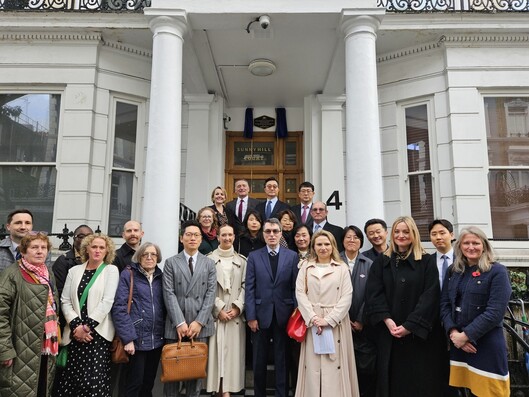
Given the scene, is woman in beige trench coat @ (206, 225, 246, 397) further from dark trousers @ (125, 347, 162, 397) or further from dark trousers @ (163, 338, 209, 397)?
dark trousers @ (125, 347, 162, 397)

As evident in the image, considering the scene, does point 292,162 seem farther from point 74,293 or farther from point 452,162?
point 74,293

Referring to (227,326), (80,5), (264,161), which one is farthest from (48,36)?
(227,326)

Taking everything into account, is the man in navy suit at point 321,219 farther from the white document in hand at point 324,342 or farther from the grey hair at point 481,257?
the grey hair at point 481,257

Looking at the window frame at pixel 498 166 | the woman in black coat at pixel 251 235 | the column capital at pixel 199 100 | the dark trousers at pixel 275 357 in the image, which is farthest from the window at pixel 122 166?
the window frame at pixel 498 166

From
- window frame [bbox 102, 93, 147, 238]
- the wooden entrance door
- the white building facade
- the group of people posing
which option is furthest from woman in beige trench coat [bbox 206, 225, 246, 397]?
the wooden entrance door

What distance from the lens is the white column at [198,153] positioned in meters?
9.21

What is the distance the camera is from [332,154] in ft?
30.6

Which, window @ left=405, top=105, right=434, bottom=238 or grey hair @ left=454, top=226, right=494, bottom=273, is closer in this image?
grey hair @ left=454, top=226, right=494, bottom=273

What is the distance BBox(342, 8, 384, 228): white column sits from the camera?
6016 mm

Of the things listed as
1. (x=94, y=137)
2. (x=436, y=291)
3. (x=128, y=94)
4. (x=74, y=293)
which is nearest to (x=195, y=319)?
(x=74, y=293)

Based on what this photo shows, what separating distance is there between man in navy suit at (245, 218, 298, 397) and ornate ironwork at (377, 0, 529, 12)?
16.6ft

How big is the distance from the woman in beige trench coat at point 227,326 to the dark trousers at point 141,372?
1.92 feet

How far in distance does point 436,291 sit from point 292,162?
6.49 metres

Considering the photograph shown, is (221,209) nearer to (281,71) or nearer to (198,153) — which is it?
(198,153)
